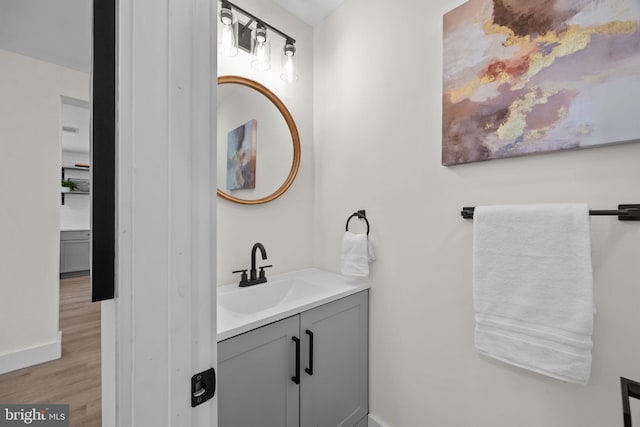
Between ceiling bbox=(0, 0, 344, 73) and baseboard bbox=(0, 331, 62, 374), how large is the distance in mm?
2181

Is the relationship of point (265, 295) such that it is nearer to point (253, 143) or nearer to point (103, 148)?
point (253, 143)

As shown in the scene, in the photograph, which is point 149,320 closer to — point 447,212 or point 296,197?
point 447,212

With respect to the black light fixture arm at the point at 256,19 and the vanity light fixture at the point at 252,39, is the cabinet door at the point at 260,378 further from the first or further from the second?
the black light fixture arm at the point at 256,19

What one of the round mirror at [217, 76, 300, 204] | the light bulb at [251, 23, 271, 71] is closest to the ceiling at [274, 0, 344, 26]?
the light bulb at [251, 23, 271, 71]

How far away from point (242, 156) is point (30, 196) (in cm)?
188

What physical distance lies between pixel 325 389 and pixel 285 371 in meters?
0.29

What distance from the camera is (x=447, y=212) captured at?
113 centimetres

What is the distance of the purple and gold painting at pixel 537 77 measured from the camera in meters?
0.75

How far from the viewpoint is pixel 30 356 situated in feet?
6.45

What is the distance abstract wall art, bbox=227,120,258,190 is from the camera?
55.9 inches

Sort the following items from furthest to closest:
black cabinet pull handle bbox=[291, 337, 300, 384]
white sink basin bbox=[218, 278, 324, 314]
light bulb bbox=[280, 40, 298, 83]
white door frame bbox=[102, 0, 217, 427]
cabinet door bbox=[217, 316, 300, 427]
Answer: light bulb bbox=[280, 40, 298, 83]
white sink basin bbox=[218, 278, 324, 314]
black cabinet pull handle bbox=[291, 337, 300, 384]
cabinet door bbox=[217, 316, 300, 427]
white door frame bbox=[102, 0, 217, 427]

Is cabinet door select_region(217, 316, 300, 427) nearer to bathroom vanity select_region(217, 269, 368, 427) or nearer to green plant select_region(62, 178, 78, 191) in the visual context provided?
bathroom vanity select_region(217, 269, 368, 427)

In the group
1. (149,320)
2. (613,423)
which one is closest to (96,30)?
(149,320)

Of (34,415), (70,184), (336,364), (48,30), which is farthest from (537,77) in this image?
(70,184)
